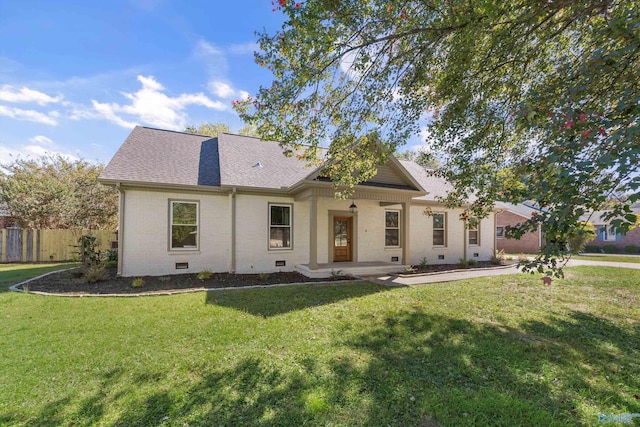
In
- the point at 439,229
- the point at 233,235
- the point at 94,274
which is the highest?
the point at 439,229

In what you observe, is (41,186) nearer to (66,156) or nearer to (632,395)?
(66,156)

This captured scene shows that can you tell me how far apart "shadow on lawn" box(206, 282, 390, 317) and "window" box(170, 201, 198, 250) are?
3194 mm

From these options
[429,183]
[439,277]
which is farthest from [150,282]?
[429,183]

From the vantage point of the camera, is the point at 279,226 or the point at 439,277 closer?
the point at 439,277

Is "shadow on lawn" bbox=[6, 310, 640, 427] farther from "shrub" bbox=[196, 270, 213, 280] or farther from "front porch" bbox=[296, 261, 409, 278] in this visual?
"shrub" bbox=[196, 270, 213, 280]

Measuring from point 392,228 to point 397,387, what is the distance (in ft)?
33.7

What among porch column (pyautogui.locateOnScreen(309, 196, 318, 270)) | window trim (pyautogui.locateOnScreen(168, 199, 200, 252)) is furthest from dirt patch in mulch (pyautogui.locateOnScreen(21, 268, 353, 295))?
window trim (pyautogui.locateOnScreen(168, 199, 200, 252))

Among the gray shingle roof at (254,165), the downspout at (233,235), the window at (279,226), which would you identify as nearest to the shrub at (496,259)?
the gray shingle roof at (254,165)

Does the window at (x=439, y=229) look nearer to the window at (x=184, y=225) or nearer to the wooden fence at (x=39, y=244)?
the window at (x=184, y=225)

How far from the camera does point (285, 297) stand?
7.21 metres

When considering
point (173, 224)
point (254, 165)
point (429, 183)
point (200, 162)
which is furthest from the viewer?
point (429, 183)

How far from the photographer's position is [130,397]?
3.10m

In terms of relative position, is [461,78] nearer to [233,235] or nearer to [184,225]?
[233,235]

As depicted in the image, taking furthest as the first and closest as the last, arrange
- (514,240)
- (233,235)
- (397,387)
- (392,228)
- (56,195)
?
1. (514,240)
2. (56,195)
3. (392,228)
4. (233,235)
5. (397,387)
